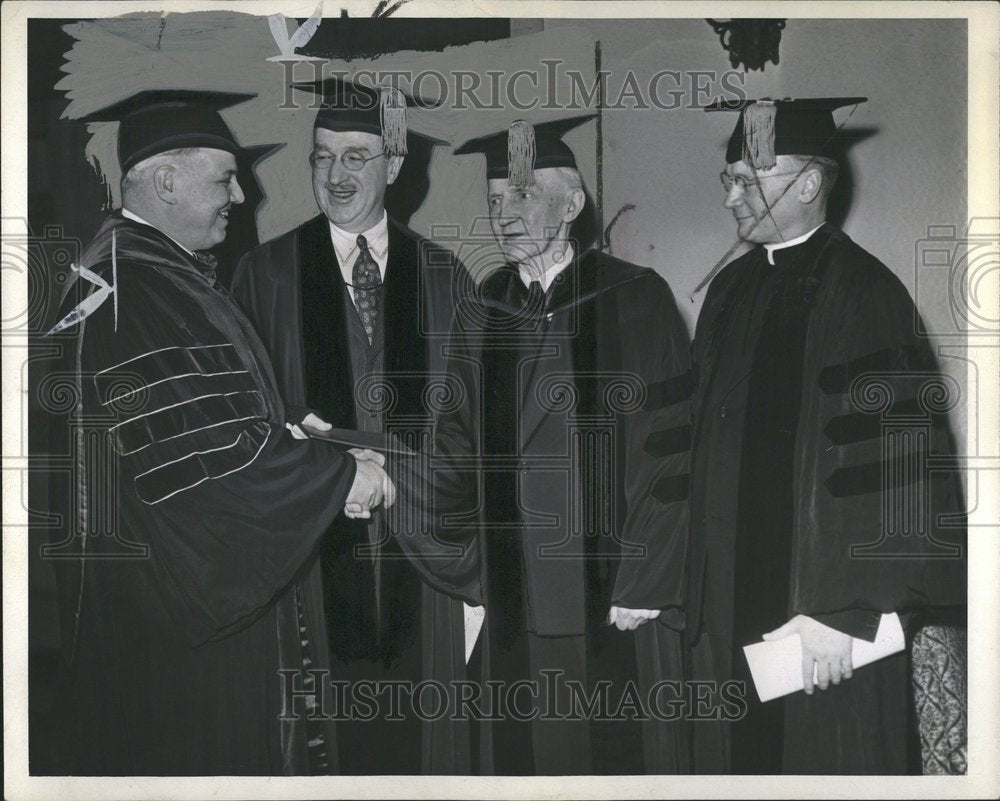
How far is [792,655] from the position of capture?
7.45 feet

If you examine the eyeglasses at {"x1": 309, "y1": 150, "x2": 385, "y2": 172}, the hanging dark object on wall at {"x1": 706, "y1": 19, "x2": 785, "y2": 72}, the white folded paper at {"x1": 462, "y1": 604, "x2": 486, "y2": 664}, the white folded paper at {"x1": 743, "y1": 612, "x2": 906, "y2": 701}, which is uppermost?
the hanging dark object on wall at {"x1": 706, "y1": 19, "x2": 785, "y2": 72}

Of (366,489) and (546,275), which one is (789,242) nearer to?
(546,275)

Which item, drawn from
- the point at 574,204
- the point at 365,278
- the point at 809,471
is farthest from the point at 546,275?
the point at 809,471

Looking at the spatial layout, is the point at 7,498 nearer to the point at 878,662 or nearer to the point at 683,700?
the point at 683,700

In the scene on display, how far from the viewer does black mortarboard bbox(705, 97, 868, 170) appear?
2.28 m

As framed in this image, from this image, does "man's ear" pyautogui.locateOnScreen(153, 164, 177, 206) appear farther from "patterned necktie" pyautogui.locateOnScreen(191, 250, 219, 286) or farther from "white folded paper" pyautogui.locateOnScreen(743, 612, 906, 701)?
"white folded paper" pyautogui.locateOnScreen(743, 612, 906, 701)

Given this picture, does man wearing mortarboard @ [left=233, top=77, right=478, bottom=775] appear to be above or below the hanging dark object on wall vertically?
below

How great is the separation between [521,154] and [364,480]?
3.02 feet

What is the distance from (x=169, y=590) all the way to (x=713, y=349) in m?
1.51

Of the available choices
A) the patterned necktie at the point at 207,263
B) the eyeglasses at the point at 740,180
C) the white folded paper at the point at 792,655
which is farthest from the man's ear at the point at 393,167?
the white folded paper at the point at 792,655

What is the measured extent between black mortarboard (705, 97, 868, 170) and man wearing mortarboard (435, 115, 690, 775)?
40 cm

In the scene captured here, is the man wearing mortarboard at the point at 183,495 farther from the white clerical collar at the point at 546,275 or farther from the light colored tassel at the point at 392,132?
the white clerical collar at the point at 546,275

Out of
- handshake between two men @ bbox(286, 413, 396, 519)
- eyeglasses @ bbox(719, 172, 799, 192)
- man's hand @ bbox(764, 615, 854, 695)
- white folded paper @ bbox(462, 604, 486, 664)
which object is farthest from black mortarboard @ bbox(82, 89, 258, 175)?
man's hand @ bbox(764, 615, 854, 695)

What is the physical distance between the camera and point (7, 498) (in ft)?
7.55
